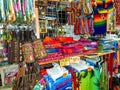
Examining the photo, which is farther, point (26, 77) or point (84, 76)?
point (84, 76)

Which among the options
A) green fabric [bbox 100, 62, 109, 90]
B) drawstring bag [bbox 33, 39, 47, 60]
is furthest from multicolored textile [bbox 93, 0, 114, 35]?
drawstring bag [bbox 33, 39, 47, 60]

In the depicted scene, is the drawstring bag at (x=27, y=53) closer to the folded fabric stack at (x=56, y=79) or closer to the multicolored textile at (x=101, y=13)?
the folded fabric stack at (x=56, y=79)

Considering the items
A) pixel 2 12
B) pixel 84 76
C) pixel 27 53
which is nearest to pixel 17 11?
pixel 2 12

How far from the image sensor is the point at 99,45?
9.46ft

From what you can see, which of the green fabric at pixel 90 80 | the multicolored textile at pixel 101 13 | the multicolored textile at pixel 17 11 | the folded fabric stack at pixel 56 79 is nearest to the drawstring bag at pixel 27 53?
the multicolored textile at pixel 17 11

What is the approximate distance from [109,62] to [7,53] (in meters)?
1.70

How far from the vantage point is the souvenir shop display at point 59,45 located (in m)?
2.08

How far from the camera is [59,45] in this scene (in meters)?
2.51

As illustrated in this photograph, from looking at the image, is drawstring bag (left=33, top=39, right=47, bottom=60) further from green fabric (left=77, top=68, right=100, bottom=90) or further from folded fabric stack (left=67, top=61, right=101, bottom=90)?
green fabric (left=77, top=68, right=100, bottom=90)

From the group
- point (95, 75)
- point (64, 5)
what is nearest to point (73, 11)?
point (64, 5)

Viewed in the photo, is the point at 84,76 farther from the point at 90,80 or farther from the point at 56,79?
the point at 56,79

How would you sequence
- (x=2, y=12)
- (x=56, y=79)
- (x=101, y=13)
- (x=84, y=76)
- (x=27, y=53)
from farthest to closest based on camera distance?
1. (x=101, y=13)
2. (x=84, y=76)
3. (x=56, y=79)
4. (x=27, y=53)
5. (x=2, y=12)

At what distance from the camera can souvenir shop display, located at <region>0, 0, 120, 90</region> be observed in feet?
6.84

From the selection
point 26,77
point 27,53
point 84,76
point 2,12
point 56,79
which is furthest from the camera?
point 84,76
